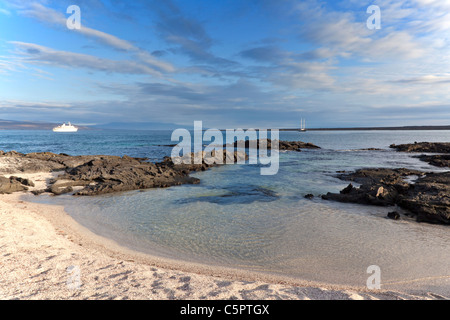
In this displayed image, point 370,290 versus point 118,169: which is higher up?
point 118,169

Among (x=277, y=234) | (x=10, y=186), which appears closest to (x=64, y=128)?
(x=10, y=186)

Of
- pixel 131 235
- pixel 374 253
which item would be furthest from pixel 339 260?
pixel 131 235

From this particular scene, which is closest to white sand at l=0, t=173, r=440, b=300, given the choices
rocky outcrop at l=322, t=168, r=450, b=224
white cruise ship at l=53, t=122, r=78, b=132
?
rocky outcrop at l=322, t=168, r=450, b=224

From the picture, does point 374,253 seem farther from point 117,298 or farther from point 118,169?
point 118,169

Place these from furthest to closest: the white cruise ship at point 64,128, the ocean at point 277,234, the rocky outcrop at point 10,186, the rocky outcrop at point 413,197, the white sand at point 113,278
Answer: the white cruise ship at point 64,128
the rocky outcrop at point 10,186
the rocky outcrop at point 413,197
the ocean at point 277,234
the white sand at point 113,278

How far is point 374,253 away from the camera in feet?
22.1

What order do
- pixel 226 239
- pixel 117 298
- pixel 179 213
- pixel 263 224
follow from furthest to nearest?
pixel 179 213 < pixel 263 224 < pixel 226 239 < pixel 117 298

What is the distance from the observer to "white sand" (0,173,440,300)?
430cm

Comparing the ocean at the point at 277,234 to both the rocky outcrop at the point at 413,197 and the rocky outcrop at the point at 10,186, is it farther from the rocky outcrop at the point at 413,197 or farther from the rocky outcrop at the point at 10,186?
the rocky outcrop at the point at 10,186

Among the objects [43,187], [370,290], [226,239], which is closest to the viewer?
[370,290]

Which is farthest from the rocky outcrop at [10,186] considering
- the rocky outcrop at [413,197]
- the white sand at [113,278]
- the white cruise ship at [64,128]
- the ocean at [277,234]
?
the white cruise ship at [64,128]

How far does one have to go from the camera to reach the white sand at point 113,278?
4301 millimetres

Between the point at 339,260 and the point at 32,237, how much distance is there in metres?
8.74

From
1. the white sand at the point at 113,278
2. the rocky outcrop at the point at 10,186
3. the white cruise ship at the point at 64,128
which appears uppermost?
the white cruise ship at the point at 64,128
